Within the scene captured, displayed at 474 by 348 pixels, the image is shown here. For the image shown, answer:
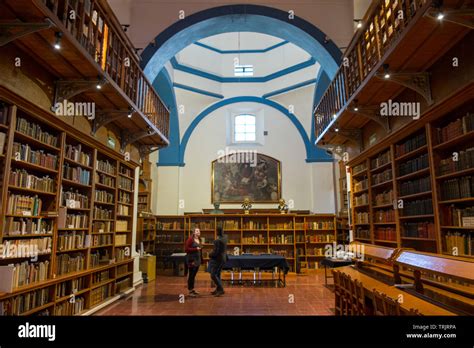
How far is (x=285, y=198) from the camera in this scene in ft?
44.5

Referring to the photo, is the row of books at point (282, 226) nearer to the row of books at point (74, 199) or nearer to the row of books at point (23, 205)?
the row of books at point (74, 199)

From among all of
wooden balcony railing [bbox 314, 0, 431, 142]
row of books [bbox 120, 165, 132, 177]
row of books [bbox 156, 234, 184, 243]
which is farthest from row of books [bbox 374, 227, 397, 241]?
row of books [bbox 156, 234, 184, 243]

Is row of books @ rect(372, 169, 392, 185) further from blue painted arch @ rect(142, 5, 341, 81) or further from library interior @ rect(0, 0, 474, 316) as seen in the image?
blue painted arch @ rect(142, 5, 341, 81)

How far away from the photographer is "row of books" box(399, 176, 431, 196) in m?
4.71

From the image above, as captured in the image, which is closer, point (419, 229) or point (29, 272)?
point (29, 272)

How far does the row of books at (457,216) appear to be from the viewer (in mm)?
3834

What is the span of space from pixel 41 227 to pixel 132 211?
139 inches

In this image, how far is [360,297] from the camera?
394 centimetres

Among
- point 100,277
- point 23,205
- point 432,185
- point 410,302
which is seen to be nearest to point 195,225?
point 100,277

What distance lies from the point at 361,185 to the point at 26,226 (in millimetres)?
6641

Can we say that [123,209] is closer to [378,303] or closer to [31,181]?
[31,181]
